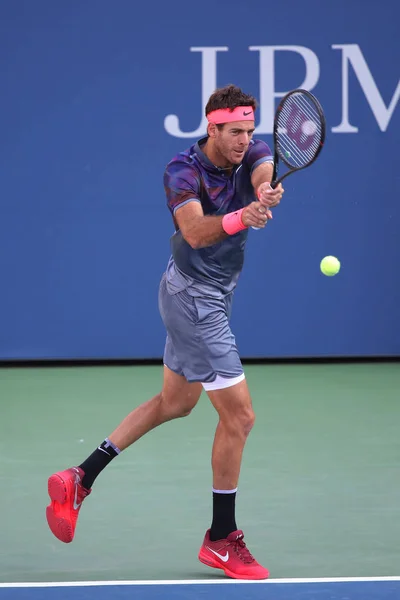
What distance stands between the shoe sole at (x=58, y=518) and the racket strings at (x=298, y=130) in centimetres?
134

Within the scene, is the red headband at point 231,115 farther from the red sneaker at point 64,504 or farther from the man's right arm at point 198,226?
the red sneaker at point 64,504

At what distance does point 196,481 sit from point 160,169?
136 inches

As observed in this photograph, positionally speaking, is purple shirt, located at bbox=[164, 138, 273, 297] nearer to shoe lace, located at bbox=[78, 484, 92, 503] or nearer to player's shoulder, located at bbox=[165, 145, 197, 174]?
player's shoulder, located at bbox=[165, 145, 197, 174]

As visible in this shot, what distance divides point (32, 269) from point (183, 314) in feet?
14.0

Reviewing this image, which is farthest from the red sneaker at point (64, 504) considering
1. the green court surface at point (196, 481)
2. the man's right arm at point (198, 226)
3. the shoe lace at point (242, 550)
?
the man's right arm at point (198, 226)

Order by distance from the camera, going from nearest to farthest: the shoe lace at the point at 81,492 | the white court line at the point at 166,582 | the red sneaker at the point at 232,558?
the white court line at the point at 166,582 < the red sneaker at the point at 232,558 < the shoe lace at the point at 81,492

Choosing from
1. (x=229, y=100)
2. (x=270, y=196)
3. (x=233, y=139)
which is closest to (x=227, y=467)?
(x=270, y=196)

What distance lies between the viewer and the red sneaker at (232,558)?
377 centimetres

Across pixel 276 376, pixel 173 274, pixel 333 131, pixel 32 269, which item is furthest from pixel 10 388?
pixel 173 274

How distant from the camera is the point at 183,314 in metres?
4.03

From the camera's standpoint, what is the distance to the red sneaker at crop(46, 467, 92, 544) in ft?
13.1

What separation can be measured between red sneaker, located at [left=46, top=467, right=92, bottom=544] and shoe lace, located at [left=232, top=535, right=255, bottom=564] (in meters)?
0.56

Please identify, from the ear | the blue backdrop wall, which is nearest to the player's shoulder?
the ear

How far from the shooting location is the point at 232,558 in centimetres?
383
